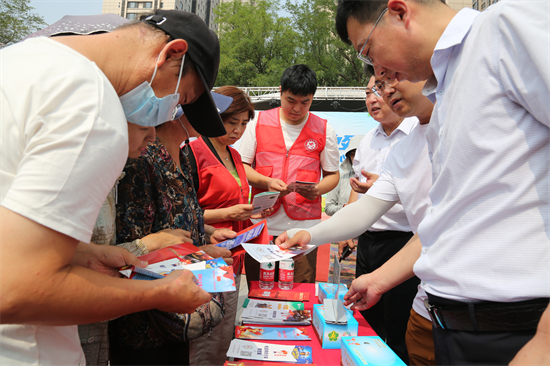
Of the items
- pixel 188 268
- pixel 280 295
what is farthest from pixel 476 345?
pixel 280 295

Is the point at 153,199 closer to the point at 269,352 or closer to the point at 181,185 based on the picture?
the point at 181,185

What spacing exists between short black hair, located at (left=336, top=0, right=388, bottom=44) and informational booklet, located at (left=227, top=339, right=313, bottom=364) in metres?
1.35

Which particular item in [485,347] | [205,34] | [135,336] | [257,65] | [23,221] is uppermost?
[205,34]

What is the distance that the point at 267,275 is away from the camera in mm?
2223

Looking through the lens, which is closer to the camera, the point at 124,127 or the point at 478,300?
the point at 124,127

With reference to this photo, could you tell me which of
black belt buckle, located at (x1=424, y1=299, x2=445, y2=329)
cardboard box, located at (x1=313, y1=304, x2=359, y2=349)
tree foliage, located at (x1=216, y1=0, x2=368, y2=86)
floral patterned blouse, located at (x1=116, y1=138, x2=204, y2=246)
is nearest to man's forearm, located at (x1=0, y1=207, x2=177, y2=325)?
floral patterned blouse, located at (x1=116, y1=138, x2=204, y2=246)

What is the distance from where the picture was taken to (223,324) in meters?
2.35

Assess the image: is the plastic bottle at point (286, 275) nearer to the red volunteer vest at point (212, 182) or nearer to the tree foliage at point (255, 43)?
the red volunteer vest at point (212, 182)

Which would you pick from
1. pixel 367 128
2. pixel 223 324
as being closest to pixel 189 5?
pixel 367 128

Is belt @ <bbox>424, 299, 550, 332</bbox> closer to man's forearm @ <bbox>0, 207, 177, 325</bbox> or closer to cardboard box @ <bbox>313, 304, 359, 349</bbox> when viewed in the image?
cardboard box @ <bbox>313, 304, 359, 349</bbox>

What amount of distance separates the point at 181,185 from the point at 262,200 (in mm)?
990

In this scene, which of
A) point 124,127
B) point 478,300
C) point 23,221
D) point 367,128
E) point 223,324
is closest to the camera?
point 23,221

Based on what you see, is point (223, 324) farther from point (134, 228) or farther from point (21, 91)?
point (21, 91)

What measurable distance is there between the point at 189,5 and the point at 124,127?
6195 centimetres
